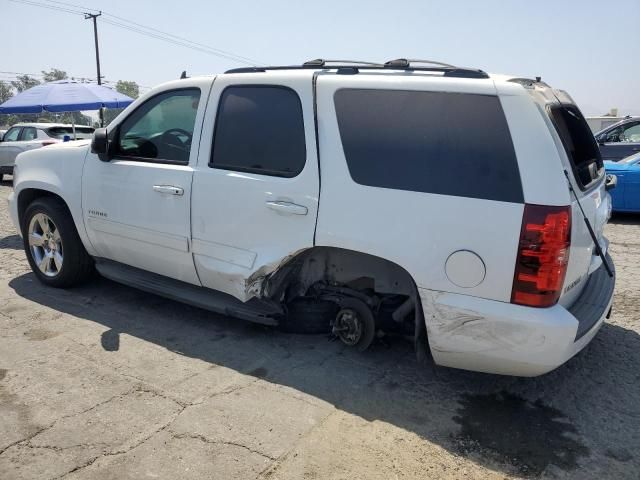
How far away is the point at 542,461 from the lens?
8.47ft

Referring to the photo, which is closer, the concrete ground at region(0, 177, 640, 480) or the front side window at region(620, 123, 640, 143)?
the concrete ground at region(0, 177, 640, 480)

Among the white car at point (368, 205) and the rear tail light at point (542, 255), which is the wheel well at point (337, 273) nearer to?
the white car at point (368, 205)

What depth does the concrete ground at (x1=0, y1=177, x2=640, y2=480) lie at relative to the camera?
254cm

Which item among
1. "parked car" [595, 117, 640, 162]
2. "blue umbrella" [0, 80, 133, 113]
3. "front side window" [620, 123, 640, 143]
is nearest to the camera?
"parked car" [595, 117, 640, 162]

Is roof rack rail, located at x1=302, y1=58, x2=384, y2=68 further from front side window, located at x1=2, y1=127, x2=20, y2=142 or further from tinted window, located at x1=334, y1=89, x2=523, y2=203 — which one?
front side window, located at x1=2, y1=127, x2=20, y2=142

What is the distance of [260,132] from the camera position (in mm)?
3557

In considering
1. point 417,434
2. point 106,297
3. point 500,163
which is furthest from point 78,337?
point 500,163

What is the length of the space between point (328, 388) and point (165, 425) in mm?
1001

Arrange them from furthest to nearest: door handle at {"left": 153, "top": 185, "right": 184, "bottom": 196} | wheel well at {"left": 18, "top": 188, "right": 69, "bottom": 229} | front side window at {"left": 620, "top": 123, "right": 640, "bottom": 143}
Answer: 1. front side window at {"left": 620, "top": 123, "right": 640, "bottom": 143}
2. wheel well at {"left": 18, "top": 188, "right": 69, "bottom": 229}
3. door handle at {"left": 153, "top": 185, "right": 184, "bottom": 196}

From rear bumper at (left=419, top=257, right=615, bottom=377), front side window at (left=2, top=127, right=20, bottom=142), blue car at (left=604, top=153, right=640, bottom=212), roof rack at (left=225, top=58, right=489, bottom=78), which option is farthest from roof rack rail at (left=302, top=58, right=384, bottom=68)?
front side window at (left=2, top=127, right=20, bottom=142)

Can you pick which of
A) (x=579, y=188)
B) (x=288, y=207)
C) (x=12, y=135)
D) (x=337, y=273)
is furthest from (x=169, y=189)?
(x=12, y=135)

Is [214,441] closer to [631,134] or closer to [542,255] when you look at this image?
[542,255]

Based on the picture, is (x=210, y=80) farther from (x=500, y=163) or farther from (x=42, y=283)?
(x=42, y=283)

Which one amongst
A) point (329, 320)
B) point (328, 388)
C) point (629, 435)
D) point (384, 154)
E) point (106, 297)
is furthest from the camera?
point (106, 297)
